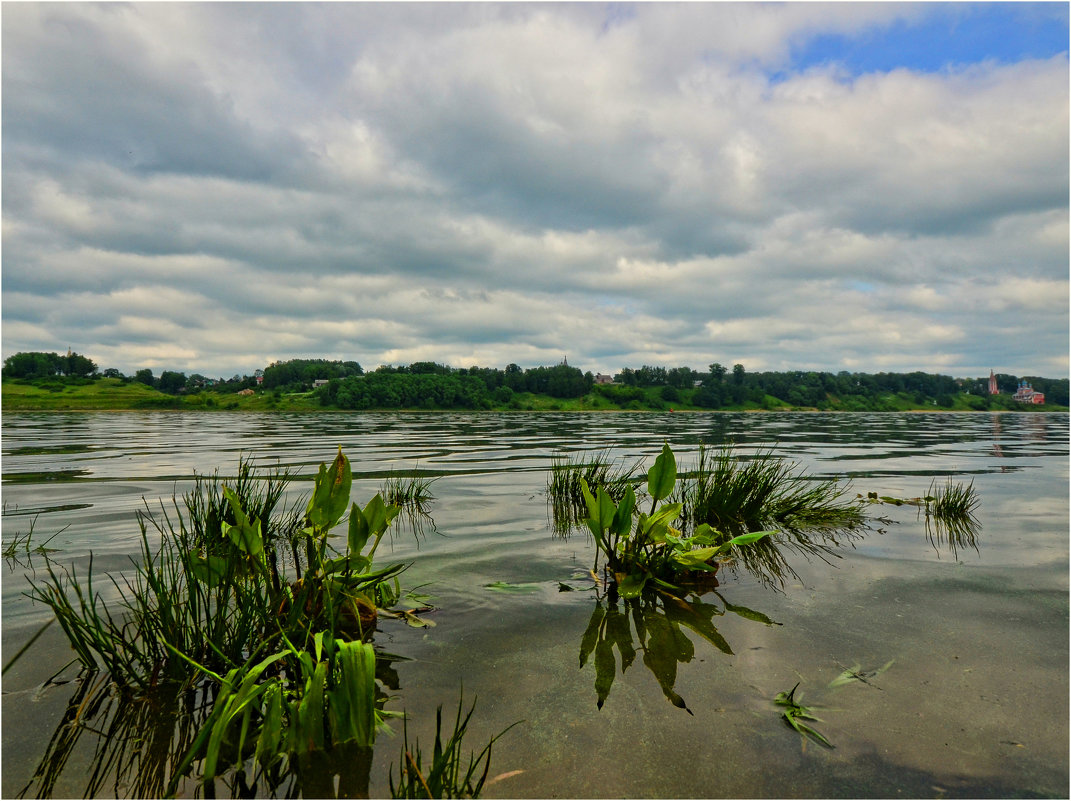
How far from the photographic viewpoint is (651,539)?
496cm

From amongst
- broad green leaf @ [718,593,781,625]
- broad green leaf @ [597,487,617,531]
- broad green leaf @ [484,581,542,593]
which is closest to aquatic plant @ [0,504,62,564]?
broad green leaf @ [484,581,542,593]

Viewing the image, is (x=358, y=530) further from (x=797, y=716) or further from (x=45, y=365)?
(x=45, y=365)

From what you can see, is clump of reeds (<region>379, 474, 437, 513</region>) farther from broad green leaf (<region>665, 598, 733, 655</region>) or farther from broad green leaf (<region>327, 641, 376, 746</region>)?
broad green leaf (<region>327, 641, 376, 746</region>)

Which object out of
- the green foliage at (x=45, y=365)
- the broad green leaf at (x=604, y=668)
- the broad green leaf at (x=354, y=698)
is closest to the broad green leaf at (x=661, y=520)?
the broad green leaf at (x=604, y=668)

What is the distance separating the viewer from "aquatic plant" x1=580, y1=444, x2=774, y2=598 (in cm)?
482

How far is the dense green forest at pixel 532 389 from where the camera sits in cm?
12462

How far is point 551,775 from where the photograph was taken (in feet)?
8.62

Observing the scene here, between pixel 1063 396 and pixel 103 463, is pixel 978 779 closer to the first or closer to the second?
pixel 103 463

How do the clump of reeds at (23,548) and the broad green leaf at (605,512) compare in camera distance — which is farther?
the clump of reeds at (23,548)

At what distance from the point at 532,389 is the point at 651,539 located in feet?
502

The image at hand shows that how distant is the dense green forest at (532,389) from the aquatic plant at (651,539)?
116435 mm

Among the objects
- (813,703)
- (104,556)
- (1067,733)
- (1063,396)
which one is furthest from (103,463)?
(1063,396)

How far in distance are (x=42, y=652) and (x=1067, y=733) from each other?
6302mm

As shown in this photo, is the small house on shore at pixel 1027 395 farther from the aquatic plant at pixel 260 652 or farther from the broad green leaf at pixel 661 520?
the aquatic plant at pixel 260 652
